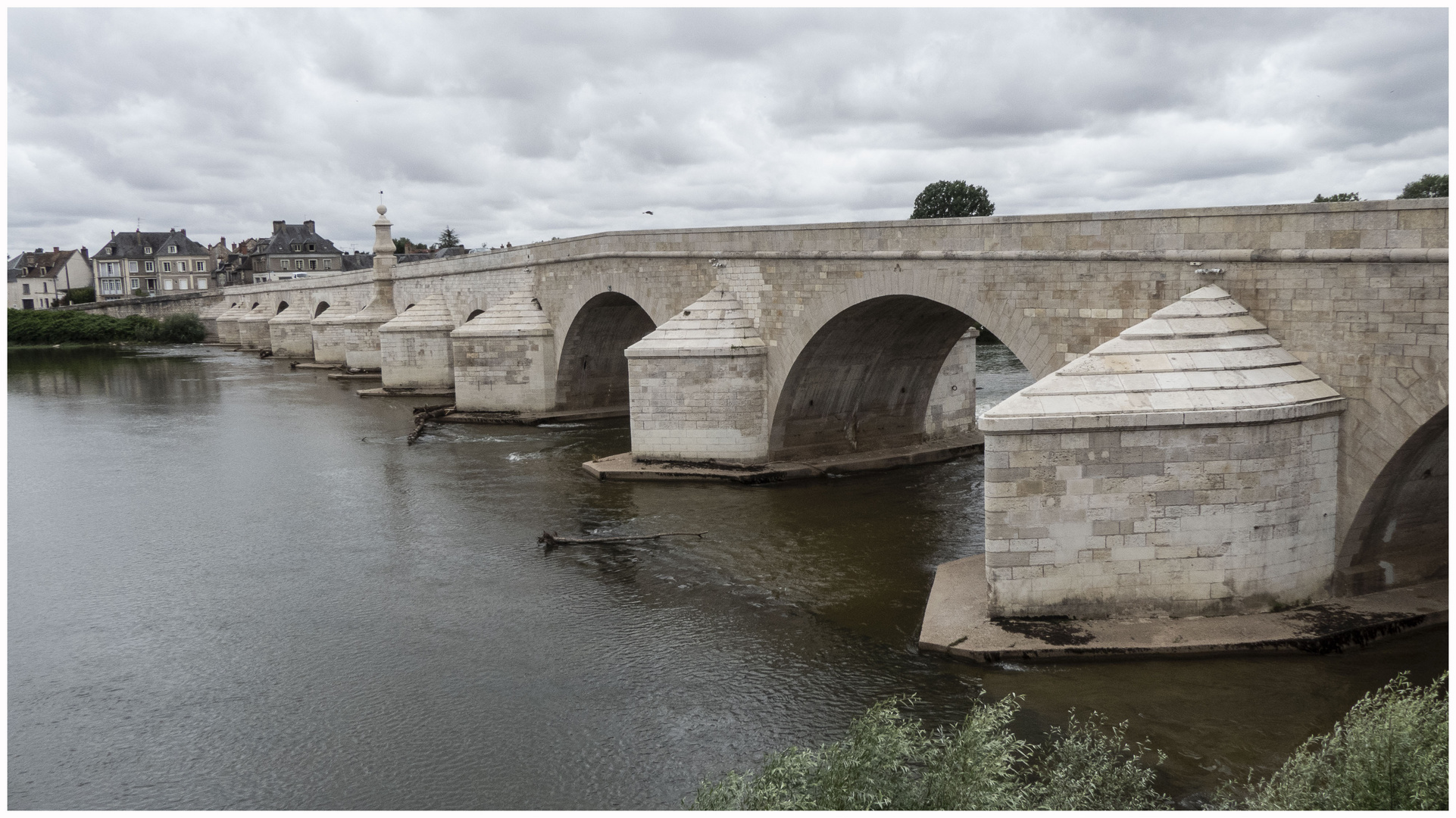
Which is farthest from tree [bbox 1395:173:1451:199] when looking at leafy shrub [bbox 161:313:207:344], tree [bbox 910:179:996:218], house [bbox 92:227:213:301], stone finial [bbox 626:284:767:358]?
house [bbox 92:227:213:301]

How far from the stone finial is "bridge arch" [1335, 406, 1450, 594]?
33.1 feet

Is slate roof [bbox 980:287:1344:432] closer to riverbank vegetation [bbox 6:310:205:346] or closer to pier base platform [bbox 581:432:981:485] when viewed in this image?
pier base platform [bbox 581:432:981:485]

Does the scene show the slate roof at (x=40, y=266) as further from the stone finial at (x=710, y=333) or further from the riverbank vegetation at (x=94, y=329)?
the stone finial at (x=710, y=333)

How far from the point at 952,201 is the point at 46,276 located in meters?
71.9

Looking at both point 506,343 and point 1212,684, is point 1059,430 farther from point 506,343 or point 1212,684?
point 506,343

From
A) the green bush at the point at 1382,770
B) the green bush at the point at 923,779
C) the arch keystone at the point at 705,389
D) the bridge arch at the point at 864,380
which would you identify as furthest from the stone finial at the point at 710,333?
the green bush at the point at 1382,770

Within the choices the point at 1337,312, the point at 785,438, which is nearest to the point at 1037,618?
the point at 1337,312

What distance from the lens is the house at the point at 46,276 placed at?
282ft

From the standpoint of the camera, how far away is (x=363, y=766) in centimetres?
880

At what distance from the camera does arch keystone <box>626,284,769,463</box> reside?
18812 millimetres

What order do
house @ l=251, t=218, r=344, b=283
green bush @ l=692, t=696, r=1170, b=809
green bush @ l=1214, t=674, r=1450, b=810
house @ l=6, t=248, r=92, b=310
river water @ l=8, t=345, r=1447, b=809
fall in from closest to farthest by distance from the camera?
1. green bush @ l=1214, t=674, r=1450, b=810
2. green bush @ l=692, t=696, r=1170, b=809
3. river water @ l=8, t=345, r=1447, b=809
4. house @ l=251, t=218, r=344, b=283
5. house @ l=6, t=248, r=92, b=310

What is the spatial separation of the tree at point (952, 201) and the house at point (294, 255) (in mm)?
42712

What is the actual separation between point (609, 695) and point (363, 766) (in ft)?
7.27

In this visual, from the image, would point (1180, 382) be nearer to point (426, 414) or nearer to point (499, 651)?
point (499, 651)
